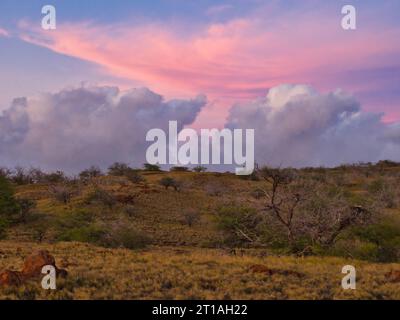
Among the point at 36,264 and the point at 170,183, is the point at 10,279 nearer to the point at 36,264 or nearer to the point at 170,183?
the point at 36,264

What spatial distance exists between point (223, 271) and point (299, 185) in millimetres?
9309

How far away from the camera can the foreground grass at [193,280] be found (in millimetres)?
11461

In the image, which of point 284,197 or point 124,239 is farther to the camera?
point 124,239

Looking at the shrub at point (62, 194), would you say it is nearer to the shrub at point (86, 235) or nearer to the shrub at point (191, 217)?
the shrub at point (191, 217)

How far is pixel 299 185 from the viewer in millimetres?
22906

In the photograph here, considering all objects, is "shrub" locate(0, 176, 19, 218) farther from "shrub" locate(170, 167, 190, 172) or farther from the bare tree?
"shrub" locate(170, 167, 190, 172)

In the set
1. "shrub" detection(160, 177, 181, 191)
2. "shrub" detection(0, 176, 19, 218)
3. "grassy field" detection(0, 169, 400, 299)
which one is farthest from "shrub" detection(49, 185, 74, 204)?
"shrub" detection(0, 176, 19, 218)

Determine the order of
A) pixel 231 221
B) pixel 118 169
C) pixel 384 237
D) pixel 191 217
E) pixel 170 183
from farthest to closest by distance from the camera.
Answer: pixel 118 169
pixel 170 183
pixel 191 217
pixel 231 221
pixel 384 237

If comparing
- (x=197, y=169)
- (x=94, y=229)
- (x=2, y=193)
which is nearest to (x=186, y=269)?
(x=94, y=229)

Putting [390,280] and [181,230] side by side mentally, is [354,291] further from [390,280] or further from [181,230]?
[181,230]

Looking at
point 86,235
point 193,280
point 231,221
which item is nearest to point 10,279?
point 193,280

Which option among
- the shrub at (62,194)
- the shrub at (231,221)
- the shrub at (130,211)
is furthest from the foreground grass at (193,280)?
the shrub at (62,194)

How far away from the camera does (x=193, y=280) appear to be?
43.1 feet

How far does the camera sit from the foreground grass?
1146cm
